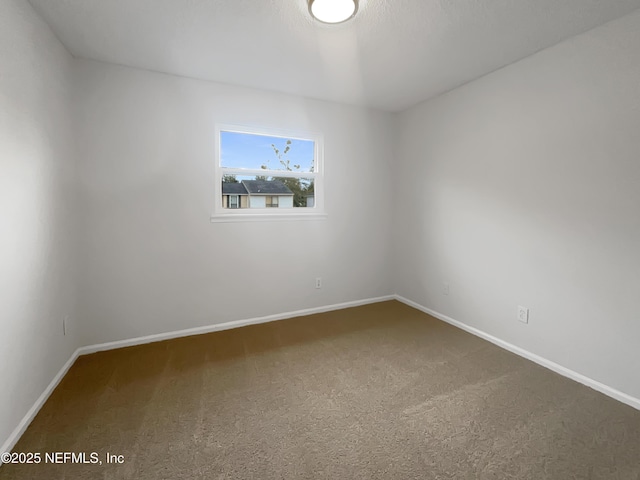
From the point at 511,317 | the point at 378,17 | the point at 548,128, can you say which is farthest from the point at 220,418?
the point at 548,128

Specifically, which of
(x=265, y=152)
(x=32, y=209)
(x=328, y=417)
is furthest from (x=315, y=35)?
(x=328, y=417)

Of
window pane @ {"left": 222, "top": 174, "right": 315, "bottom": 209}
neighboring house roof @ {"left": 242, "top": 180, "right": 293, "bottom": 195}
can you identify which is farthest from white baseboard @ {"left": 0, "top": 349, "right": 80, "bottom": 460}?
neighboring house roof @ {"left": 242, "top": 180, "right": 293, "bottom": 195}

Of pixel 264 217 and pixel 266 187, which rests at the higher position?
pixel 266 187

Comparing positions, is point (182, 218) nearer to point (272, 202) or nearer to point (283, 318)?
point (272, 202)

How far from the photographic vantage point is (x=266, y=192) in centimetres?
323

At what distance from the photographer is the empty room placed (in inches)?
63.2

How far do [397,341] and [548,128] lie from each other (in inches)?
84.7

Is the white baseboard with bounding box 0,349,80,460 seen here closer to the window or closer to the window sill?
the window sill

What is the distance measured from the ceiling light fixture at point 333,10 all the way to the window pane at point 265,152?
4.97 ft

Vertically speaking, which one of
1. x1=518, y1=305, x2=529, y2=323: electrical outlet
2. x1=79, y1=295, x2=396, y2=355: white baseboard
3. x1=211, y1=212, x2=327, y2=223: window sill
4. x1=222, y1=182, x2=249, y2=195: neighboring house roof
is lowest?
x1=79, y1=295, x2=396, y2=355: white baseboard

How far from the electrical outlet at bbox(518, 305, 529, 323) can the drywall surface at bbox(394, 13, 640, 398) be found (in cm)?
4

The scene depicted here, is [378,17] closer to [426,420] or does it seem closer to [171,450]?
[426,420]

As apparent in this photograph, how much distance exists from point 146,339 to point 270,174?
2.02m

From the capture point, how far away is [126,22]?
1.96 metres
